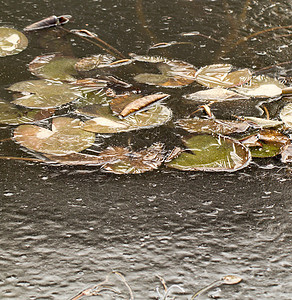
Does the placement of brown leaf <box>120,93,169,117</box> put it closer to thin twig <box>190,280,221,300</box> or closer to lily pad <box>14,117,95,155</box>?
lily pad <box>14,117,95,155</box>

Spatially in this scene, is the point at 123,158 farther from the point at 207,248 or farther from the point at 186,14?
the point at 186,14

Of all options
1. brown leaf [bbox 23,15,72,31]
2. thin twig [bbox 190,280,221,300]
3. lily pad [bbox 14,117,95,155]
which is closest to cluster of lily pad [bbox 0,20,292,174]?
lily pad [bbox 14,117,95,155]

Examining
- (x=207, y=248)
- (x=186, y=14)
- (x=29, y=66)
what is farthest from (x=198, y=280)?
(x=186, y=14)

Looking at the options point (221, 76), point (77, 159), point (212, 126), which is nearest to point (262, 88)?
point (221, 76)

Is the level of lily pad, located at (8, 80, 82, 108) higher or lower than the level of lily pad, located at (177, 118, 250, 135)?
higher

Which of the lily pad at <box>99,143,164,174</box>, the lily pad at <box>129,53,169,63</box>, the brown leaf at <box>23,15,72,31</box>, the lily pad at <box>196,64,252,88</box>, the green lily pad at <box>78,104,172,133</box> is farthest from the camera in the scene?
the brown leaf at <box>23,15,72,31</box>

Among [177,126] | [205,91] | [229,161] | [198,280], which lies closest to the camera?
[198,280]

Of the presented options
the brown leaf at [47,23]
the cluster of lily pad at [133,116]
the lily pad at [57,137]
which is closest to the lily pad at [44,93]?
the cluster of lily pad at [133,116]
